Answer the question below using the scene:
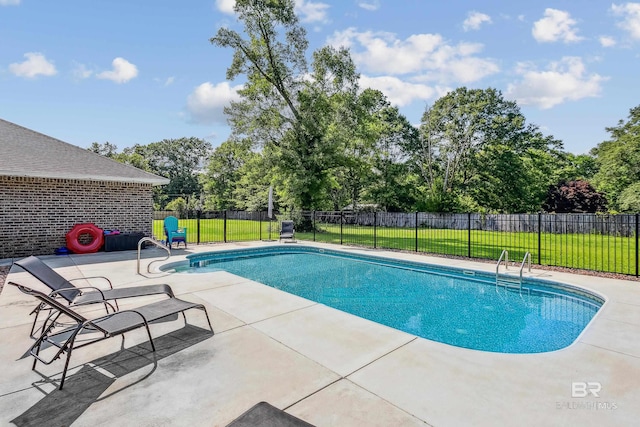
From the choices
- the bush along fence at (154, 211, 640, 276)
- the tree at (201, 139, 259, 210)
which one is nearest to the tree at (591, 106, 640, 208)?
the bush along fence at (154, 211, 640, 276)

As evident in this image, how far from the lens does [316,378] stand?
3.06 metres

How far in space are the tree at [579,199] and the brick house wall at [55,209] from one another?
117ft

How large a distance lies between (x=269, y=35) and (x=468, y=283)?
17067mm

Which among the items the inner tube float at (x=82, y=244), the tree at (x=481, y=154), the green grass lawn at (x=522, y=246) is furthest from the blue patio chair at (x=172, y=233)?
the tree at (x=481, y=154)

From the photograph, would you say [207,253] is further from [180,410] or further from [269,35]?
[269,35]

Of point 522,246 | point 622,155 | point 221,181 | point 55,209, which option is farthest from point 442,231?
point 221,181

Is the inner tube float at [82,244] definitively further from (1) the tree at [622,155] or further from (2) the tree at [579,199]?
(2) the tree at [579,199]

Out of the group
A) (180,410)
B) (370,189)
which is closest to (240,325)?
(180,410)

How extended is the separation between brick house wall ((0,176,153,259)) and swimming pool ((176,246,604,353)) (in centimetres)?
357

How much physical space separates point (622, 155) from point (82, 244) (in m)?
36.6

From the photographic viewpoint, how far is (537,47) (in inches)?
639

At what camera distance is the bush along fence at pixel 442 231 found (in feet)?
44.9

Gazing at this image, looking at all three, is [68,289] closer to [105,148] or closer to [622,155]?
[622,155]

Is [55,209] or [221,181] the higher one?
[221,181]
